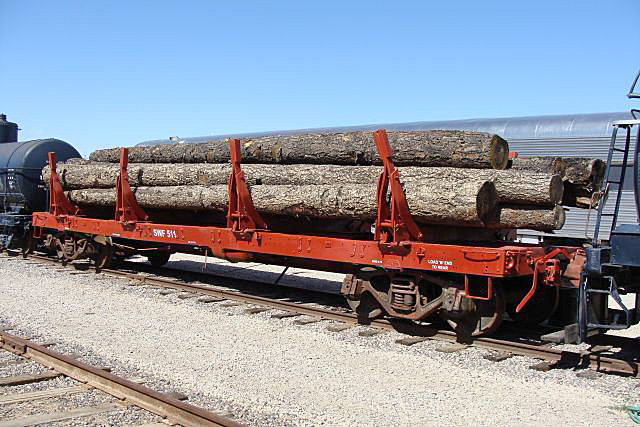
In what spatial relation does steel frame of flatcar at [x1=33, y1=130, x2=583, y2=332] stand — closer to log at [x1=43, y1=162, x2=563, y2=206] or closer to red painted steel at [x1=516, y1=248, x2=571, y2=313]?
red painted steel at [x1=516, y1=248, x2=571, y2=313]

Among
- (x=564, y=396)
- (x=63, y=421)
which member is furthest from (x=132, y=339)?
(x=564, y=396)

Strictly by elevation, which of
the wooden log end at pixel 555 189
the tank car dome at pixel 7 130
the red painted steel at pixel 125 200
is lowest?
the red painted steel at pixel 125 200

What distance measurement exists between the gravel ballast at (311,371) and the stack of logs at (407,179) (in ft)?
5.32

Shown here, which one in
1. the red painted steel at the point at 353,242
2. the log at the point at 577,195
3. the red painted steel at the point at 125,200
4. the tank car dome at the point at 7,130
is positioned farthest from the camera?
the tank car dome at the point at 7,130

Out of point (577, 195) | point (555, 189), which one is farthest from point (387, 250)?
point (577, 195)

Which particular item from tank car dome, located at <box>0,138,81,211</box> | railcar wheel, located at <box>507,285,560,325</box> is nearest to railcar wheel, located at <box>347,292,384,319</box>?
railcar wheel, located at <box>507,285,560,325</box>

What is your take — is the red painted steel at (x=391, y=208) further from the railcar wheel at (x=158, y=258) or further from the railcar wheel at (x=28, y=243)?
the railcar wheel at (x=28, y=243)

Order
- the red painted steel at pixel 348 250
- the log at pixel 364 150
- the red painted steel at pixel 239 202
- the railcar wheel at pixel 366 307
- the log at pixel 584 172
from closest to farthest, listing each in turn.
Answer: the red painted steel at pixel 348 250, the log at pixel 364 150, the log at pixel 584 172, the railcar wheel at pixel 366 307, the red painted steel at pixel 239 202

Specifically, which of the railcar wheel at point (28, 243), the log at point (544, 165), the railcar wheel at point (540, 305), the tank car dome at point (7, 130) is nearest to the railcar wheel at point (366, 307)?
the railcar wheel at point (540, 305)

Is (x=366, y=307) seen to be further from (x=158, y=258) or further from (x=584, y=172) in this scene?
(x=158, y=258)

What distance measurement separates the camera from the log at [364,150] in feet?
25.1

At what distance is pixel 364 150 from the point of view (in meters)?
8.56

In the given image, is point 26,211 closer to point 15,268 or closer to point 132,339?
point 15,268

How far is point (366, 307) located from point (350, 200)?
157cm
